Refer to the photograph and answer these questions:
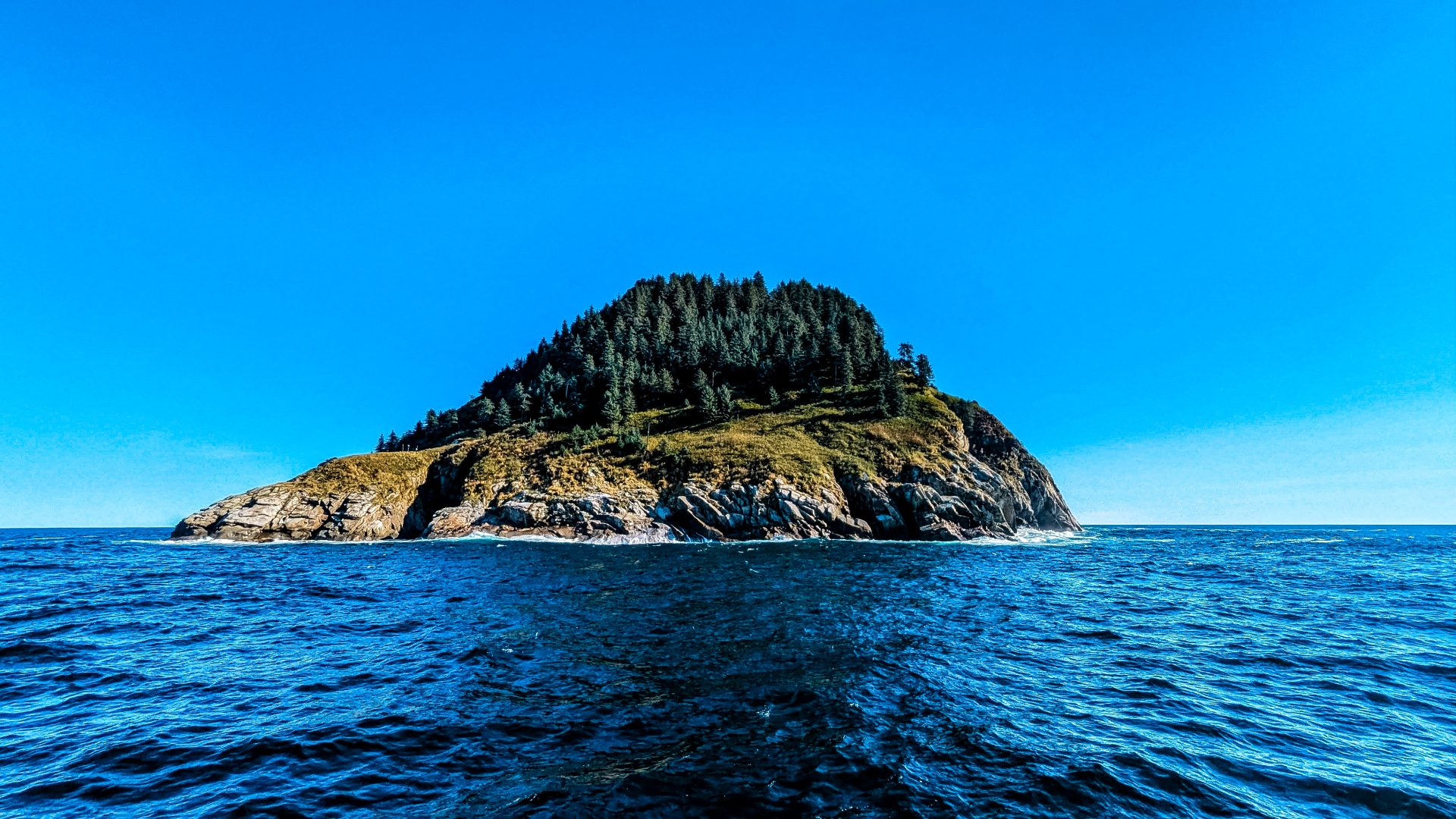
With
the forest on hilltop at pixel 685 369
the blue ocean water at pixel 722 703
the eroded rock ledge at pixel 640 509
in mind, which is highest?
the forest on hilltop at pixel 685 369

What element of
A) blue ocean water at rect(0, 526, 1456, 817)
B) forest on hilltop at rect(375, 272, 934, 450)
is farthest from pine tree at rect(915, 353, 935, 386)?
blue ocean water at rect(0, 526, 1456, 817)

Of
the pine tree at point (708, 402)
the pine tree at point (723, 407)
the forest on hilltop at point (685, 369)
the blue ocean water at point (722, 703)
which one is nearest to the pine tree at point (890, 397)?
the forest on hilltop at point (685, 369)

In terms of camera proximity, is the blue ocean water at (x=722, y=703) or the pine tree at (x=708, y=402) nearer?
the blue ocean water at (x=722, y=703)

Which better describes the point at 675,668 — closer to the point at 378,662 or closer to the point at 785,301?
the point at 378,662

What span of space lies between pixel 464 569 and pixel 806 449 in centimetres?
5839

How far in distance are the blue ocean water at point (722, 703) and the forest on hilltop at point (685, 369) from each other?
75754 mm

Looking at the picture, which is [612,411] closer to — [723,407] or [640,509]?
[723,407]

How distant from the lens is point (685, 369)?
137 m

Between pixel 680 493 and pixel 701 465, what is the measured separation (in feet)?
25.3

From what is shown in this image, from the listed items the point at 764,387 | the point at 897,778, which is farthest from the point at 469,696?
the point at 764,387

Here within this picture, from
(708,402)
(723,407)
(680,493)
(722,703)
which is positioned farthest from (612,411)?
(722,703)

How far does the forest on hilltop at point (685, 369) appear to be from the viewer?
374 feet

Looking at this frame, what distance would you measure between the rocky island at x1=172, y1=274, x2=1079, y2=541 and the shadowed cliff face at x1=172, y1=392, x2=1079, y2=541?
0.25m

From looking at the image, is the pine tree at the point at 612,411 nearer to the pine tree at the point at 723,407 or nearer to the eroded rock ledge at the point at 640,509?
the pine tree at the point at 723,407
